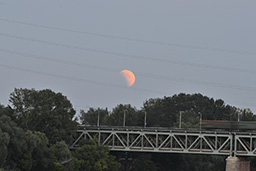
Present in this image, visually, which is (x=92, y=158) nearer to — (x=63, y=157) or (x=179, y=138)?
(x=63, y=157)

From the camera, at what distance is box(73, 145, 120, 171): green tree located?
106m

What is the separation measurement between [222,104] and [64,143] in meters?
110

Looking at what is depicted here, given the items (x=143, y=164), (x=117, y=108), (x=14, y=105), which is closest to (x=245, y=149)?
(x=143, y=164)

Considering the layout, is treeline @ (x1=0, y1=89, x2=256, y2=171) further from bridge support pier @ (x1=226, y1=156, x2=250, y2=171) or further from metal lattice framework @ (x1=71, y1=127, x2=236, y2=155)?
bridge support pier @ (x1=226, y1=156, x2=250, y2=171)

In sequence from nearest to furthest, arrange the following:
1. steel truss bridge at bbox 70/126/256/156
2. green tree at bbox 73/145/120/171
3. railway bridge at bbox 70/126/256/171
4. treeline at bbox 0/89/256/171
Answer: treeline at bbox 0/89/256/171, green tree at bbox 73/145/120/171, railway bridge at bbox 70/126/256/171, steel truss bridge at bbox 70/126/256/156

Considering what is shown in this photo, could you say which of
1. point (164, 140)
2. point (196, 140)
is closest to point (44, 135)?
point (164, 140)

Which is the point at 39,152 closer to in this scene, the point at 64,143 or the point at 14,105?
the point at 64,143

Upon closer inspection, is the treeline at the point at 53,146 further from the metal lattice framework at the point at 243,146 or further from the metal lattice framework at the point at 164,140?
the metal lattice framework at the point at 243,146

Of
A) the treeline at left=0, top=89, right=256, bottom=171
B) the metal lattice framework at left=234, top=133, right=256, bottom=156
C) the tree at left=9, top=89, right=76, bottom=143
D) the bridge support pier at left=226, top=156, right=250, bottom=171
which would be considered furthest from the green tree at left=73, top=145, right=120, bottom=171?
the metal lattice framework at left=234, top=133, right=256, bottom=156

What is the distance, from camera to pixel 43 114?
107 metres

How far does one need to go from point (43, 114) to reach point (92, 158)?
13952 millimetres

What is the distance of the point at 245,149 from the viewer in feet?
354

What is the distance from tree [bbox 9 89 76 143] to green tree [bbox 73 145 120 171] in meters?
4.57

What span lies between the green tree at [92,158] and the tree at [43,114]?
15.0ft
